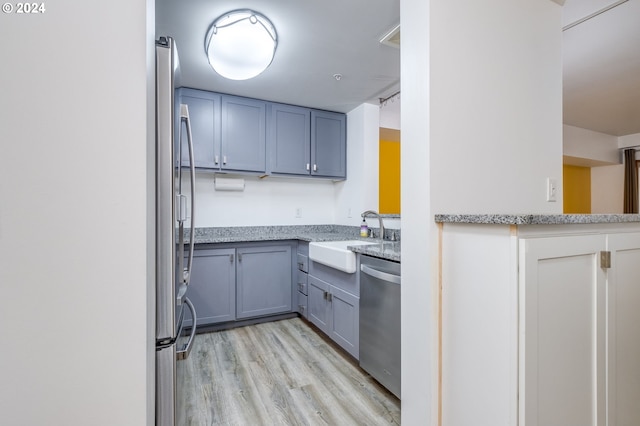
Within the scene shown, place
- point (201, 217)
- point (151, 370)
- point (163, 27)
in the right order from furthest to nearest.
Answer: point (201, 217) → point (163, 27) → point (151, 370)

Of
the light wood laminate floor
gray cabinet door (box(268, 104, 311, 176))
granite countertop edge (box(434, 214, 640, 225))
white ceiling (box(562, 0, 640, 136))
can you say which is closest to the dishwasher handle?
granite countertop edge (box(434, 214, 640, 225))

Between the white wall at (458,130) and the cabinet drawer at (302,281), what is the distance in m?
1.59

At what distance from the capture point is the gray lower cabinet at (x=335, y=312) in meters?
2.05

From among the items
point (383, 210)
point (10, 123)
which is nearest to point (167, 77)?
point (10, 123)

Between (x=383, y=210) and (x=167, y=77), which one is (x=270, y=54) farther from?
(x=383, y=210)

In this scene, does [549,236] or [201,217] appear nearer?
[549,236]

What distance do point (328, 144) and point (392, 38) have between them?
4.97 ft

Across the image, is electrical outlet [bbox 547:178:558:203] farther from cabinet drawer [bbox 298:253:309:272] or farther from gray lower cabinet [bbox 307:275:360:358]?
cabinet drawer [bbox 298:253:309:272]

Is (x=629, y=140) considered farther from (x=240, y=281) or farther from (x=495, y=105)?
(x=240, y=281)

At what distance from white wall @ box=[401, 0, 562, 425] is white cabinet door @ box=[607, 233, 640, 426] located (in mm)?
413

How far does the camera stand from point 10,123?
75 centimetres

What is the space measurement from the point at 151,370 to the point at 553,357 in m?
1.33

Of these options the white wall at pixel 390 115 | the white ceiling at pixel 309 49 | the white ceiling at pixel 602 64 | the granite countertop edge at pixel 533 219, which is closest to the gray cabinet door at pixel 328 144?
the white ceiling at pixel 309 49

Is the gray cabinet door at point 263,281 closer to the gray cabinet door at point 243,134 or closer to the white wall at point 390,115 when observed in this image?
the gray cabinet door at point 243,134
